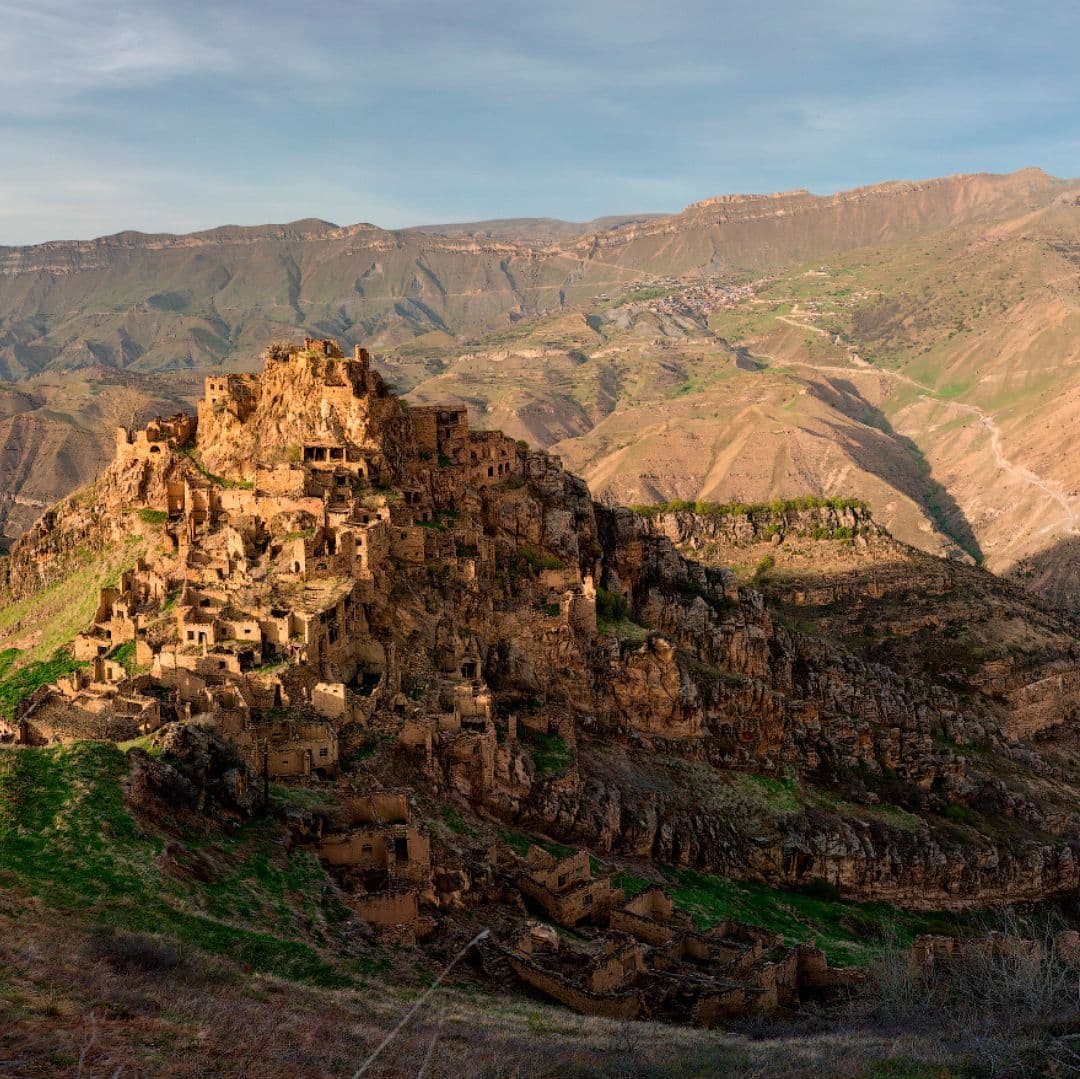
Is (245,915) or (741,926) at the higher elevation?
(245,915)

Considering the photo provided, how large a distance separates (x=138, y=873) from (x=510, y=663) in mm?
34628

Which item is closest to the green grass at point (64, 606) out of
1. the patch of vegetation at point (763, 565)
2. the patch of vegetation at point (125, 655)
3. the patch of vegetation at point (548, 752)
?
the patch of vegetation at point (125, 655)

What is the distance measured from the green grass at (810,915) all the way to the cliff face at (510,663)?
60.9 inches

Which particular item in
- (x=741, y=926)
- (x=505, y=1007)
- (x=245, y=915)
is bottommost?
(x=741, y=926)

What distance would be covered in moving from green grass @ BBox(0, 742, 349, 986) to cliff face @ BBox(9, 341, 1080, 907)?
Result: 7.44 metres

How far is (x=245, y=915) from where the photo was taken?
2669 centimetres

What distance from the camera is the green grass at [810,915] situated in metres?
48.2

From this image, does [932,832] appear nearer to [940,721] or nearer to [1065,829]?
[1065,829]

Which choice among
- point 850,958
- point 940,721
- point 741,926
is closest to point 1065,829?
point 940,721

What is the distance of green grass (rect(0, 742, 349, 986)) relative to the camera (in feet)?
81.1

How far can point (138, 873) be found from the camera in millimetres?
26438

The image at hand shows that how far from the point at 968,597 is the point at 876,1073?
319ft

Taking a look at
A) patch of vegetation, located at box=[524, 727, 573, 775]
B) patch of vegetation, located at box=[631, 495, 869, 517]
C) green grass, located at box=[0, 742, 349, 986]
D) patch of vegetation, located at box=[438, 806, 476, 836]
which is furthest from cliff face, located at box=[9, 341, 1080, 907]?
patch of vegetation, located at box=[631, 495, 869, 517]

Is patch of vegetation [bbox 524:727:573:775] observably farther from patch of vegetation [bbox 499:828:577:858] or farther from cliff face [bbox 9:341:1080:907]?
patch of vegetation [bbox 499:828:577:858]
